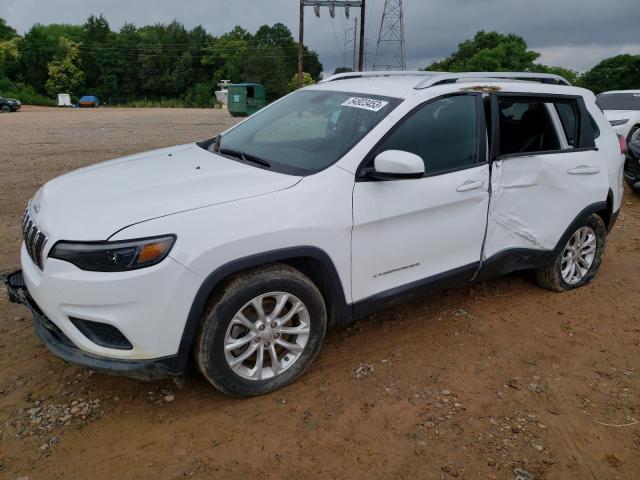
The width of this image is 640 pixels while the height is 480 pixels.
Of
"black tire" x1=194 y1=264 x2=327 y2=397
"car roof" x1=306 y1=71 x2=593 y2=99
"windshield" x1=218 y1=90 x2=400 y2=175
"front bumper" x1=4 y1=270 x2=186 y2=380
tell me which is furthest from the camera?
"car roof" x1=306 y1=71 x2=593 y2=99

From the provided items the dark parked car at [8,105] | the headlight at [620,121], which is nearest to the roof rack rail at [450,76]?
the headlight at [620,121]

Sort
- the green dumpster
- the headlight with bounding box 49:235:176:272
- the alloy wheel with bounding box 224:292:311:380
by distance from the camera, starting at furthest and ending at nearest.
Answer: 1. the green dumpster
2. the alloy wheel with bounding box 224:292:311:380
3. the headlight with bounding box 49:235:176:272

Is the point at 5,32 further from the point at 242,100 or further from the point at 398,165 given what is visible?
the point at 398,165

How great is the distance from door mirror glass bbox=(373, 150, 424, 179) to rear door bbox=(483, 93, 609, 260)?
945mm

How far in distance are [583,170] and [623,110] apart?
8262 mm

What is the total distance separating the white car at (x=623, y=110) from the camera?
10.1 m

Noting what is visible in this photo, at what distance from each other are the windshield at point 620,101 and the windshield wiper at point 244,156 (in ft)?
34.2

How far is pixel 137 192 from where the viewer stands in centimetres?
274

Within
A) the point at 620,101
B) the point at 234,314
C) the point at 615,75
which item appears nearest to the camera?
the point at 234,314

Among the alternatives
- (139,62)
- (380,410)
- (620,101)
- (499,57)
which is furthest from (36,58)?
(380,410)

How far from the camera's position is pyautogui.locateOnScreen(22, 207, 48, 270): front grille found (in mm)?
2612

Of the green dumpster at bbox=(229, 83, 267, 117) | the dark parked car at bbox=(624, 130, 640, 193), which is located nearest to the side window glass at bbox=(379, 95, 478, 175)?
the dark parked car at bbox=(624, 130, 640, 193)

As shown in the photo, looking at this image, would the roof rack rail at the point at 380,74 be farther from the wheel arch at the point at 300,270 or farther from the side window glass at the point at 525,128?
the wheel arch at the point at 300,270

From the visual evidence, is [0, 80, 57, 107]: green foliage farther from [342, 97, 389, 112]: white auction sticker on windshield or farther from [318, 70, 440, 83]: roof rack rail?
[342, 97, 389, 112]: white auction sticker on windshield
